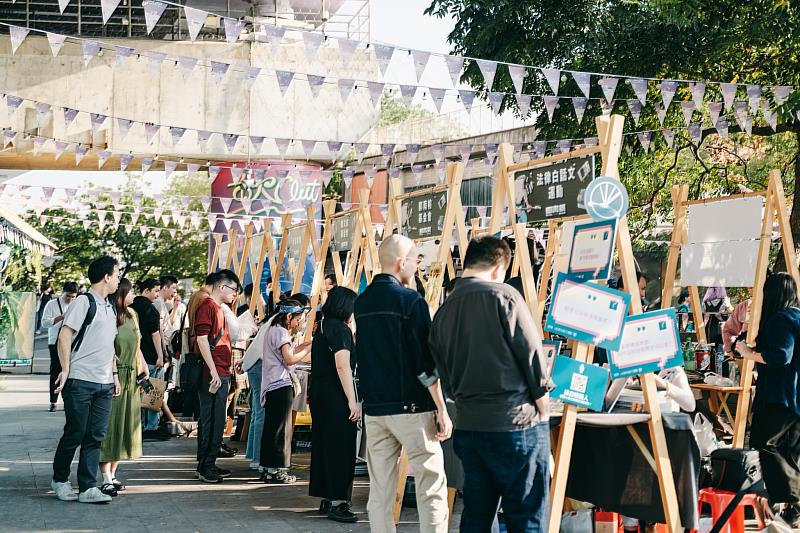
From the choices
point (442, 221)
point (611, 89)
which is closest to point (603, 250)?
point (442, 221)

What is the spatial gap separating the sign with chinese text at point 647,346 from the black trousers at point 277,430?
Answer: 3.88 metres

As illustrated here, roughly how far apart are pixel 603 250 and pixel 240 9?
864 inches

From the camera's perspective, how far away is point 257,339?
9.20 meters

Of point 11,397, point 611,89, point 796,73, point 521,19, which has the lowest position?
point 11,397

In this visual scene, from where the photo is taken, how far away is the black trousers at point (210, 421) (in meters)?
8.76

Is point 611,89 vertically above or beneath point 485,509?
above

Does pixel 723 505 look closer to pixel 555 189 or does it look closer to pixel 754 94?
pixel 555 189

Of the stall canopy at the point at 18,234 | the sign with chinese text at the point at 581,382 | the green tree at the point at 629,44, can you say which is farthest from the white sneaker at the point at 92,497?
the stall canopy at the point at 18,234

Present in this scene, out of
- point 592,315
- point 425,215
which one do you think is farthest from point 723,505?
point 425,215

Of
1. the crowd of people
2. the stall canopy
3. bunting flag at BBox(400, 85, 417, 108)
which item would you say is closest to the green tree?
bunting flag at BBox(400, 85, 417, 108)

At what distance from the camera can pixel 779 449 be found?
21.6 feet

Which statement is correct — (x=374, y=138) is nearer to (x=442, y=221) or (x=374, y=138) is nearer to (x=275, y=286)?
(x=275, y=286)

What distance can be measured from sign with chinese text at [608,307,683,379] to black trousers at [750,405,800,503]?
143cm

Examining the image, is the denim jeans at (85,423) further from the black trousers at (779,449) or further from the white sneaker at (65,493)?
the black trousers at (779,449)
